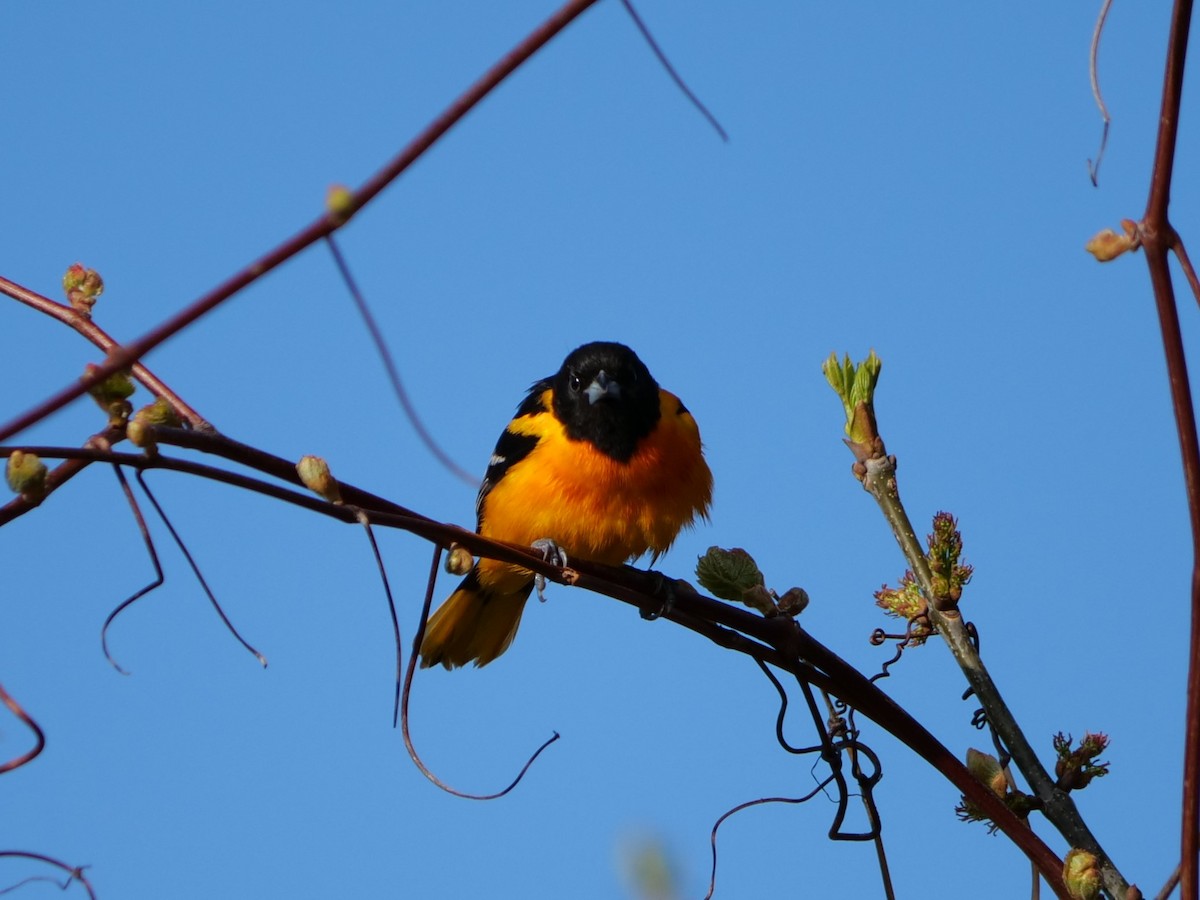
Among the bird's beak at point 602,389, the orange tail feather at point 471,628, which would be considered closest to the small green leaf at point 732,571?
the bird's beak at point 602,389

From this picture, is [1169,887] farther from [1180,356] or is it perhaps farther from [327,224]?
[327,224]

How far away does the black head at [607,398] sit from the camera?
13.5 feet

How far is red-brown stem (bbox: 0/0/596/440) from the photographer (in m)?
0.87

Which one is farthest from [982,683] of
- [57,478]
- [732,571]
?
[57,478]

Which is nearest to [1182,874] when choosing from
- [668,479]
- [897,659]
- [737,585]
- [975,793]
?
[975,793]

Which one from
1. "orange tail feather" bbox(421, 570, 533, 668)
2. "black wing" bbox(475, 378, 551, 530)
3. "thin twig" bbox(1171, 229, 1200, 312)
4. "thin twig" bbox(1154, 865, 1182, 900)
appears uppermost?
"black wing" bbox(475, 378, 551, 530)

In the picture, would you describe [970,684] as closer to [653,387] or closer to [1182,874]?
[1182,874]

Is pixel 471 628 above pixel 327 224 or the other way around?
above

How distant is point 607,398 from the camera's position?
423 centimetres

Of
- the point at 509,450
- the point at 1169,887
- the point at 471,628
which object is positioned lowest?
the point at 1169,887

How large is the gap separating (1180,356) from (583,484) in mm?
2968

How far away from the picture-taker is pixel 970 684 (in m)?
1.84

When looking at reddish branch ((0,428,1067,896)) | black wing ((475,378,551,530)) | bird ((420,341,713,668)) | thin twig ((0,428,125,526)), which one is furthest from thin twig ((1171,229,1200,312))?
black wing ((475,378,551,530))

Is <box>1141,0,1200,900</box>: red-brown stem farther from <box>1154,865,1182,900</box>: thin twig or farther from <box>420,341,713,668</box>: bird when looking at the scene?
<box>420,341,713,668</box>: bird
